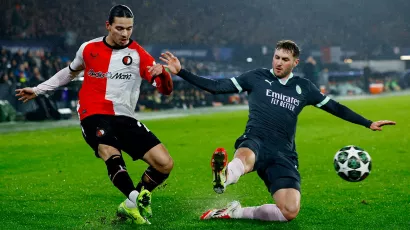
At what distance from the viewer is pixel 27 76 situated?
965 inches

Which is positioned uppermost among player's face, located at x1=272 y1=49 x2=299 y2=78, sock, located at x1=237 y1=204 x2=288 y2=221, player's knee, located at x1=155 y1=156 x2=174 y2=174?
player's face, located at x1=272 y1=49 x2=299 y2=78

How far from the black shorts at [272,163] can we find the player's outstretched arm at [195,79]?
1.78ft

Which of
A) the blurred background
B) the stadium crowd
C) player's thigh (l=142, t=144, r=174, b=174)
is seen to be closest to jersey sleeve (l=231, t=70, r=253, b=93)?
player's thigh (l=142, t=144, r=174, b=174)

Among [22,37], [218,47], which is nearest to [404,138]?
[22,37]

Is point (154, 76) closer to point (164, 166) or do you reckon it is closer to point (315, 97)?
point (164, 166)

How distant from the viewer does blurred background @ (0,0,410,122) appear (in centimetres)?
2517

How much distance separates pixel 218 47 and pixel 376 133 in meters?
27.9

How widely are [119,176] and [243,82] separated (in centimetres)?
160

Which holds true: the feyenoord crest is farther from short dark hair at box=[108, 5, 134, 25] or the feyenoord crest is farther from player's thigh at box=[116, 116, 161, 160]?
short dark hair at box=[108, 5, 134, 25]

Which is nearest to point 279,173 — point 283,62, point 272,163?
point 272,163

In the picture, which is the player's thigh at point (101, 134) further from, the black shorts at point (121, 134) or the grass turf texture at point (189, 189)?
the grass turf texture at point (189, 189)

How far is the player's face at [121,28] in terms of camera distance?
6.68m

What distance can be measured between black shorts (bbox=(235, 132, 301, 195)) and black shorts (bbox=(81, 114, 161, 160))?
3.10 ft

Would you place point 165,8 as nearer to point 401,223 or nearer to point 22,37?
point 22,37
